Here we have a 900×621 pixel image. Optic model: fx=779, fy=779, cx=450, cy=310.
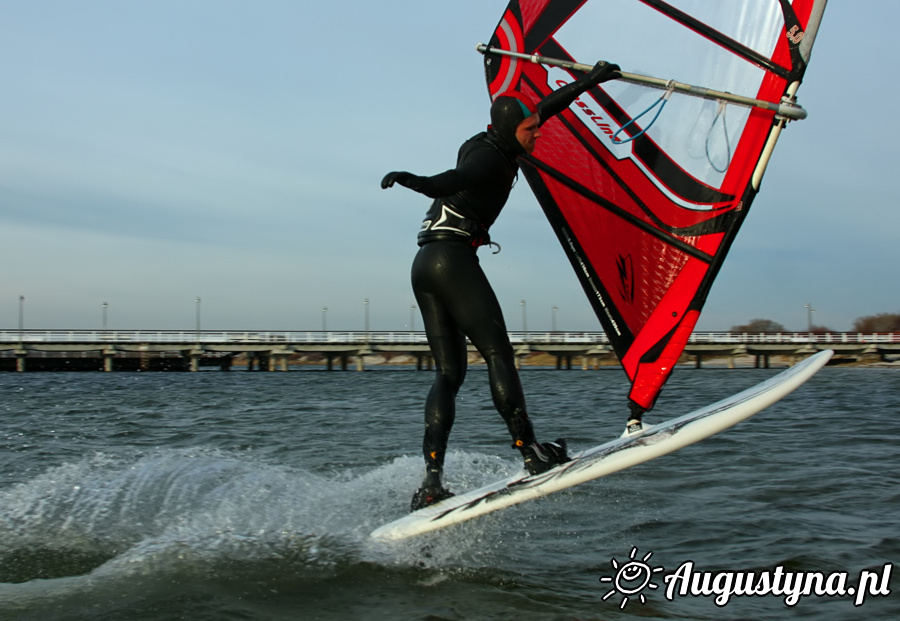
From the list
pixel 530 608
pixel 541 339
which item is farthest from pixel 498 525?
pixel 541 339

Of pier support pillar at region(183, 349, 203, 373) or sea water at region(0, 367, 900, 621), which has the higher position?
sea water at region(0, 367, 900, 621)

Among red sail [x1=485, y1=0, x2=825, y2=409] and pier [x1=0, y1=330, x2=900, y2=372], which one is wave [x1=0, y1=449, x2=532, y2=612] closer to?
red sail [x1=485, y1=0, x2=825, y2=409]

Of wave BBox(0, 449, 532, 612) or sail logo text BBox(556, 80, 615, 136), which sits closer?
wave BBox(0, 449, 532, 612)

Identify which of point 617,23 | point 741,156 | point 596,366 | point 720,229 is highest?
point 617,23

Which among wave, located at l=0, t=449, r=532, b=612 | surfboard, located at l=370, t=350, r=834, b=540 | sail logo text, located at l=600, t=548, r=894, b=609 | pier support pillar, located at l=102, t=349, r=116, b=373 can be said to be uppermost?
surfboard, located at l=370, t=350, r=834, b=540

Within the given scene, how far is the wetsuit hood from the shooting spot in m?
4.21

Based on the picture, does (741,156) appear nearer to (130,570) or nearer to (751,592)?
(751,592)

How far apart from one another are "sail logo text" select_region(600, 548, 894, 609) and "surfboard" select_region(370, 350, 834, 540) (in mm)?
525

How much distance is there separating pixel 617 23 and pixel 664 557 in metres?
3.17

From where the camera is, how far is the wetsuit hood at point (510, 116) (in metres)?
4.21

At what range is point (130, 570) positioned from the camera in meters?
3.65

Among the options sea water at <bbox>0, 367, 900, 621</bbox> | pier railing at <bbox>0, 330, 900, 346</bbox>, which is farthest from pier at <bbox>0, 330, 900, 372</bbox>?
sea water at <bbox>0, 367, 900, 621</bbox>

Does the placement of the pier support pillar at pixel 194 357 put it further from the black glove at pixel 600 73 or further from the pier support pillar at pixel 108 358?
the black glove at pixel 600 73

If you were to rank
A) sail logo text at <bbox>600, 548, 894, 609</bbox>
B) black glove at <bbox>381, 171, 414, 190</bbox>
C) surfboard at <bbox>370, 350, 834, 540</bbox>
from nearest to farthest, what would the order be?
black glove at <bbox>381, 171, 414, 190</bbox>
sail logo text at <bbox>600, 548, 894, 609</bbox>
surfboard at <bbox>370, 350, 834, 540</bbox>
